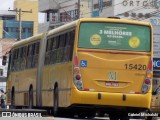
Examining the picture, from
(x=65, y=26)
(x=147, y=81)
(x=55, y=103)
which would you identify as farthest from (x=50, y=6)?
(x=147, y=81)

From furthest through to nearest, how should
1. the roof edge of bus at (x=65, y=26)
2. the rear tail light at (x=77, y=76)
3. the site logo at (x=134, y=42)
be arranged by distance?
the roof edge of bus at (x=65, y=26) → the site logo at (x=134, y=42) → the rear tail light at (x=77, y=76)

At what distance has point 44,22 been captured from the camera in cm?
10850

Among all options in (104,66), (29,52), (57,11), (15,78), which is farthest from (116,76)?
(57,11)

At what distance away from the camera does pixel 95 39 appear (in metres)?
23.8

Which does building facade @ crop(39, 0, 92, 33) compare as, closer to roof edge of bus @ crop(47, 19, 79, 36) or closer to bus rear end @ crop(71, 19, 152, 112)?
roof edge of bus @ crop(47, 19, 79, 36)

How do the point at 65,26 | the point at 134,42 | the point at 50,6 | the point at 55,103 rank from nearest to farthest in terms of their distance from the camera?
the point at 134,42, the point at 65,26, the point at 55,103, the point at 50,6

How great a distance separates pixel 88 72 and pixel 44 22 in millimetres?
85241

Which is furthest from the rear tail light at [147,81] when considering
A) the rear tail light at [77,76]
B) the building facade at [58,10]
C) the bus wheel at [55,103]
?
the building facade at [58,10]

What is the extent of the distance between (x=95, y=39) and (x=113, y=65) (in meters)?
1.02

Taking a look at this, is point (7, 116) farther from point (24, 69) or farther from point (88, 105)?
point (24, 69)

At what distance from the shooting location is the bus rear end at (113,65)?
23656 mm

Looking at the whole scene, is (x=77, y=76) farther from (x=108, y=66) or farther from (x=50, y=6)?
(x=50, y=6)

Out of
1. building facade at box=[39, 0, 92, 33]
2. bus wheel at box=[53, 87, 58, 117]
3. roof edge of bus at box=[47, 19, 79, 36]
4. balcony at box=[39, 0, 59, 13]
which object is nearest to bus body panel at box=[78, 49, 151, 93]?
roof edge of bus at box=[47, 19, 79, 36]

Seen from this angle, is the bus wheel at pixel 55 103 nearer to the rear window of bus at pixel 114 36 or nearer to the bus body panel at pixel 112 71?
the bus body panel at pixel 112 71
